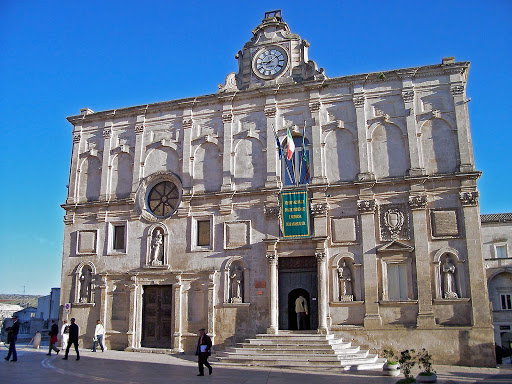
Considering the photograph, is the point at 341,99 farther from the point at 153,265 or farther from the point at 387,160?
the point at 153,265

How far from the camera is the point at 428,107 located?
72.4 ft

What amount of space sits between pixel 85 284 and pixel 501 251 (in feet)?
105

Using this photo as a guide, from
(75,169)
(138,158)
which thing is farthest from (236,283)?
(75,169)

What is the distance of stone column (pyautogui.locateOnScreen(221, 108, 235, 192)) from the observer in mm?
23800

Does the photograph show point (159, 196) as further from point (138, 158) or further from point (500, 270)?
point (500, 270)

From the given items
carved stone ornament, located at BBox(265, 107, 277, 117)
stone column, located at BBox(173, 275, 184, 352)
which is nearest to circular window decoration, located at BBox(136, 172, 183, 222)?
stone column, located at BBox(173, 275, 184, 352)

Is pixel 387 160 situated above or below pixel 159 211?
above

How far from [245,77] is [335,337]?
1359cm

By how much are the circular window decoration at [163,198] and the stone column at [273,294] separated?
5.89m

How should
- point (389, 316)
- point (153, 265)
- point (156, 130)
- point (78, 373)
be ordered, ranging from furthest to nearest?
point (156, 130)
point (153, 265)
point (389, 316)
point (78, 373)

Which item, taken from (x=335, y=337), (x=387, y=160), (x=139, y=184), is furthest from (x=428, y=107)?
(x=139, y=184)

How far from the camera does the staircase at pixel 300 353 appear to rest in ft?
58.6

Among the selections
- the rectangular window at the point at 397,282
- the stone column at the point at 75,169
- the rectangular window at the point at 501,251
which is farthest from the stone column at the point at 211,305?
the rectangular window at the point at 501,251

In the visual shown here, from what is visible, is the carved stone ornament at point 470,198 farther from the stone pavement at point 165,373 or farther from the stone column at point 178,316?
the stone column at point 178,316
